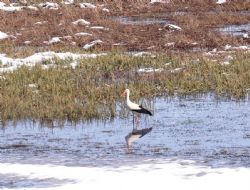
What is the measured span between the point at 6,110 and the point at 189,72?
18.8ft

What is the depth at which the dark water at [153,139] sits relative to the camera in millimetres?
13898

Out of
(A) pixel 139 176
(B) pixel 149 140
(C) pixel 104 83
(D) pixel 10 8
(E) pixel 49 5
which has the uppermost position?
(E) pixel 49 5

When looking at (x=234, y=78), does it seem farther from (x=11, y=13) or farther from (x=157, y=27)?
(x=11, y=13)

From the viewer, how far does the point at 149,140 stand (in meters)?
15.4

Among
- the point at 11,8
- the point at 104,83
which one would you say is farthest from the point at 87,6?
the point at 104,83

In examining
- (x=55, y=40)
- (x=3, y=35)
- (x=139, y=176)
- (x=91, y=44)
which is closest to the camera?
(x=139, y=176)

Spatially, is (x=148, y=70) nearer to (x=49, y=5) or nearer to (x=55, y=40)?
(x=55, y=40)

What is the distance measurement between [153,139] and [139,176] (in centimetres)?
307

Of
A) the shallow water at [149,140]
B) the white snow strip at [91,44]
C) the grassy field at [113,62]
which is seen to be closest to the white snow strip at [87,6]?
the grassy field at [113,62]

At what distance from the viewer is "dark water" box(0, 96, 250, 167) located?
13.9 m

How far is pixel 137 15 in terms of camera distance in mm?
35688

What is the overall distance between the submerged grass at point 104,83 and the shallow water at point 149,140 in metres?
0.65

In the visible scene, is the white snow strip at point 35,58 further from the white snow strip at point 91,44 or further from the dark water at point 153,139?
the dark water at point 153,139

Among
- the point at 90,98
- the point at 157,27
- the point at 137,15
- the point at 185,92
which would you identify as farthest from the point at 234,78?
the point at 137,15
